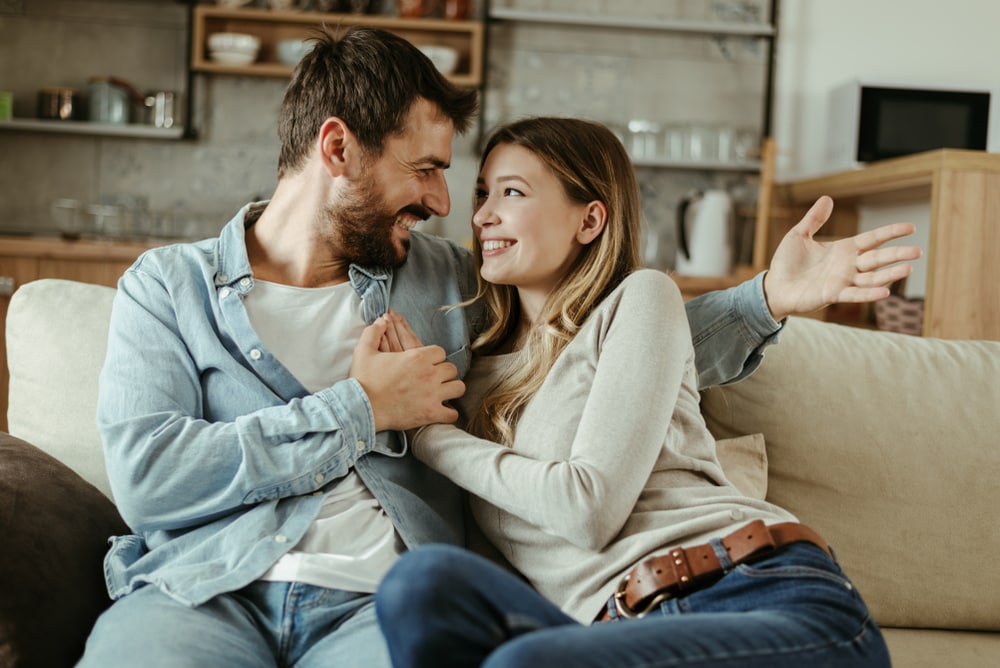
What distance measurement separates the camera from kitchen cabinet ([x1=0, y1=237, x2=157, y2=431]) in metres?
3.55

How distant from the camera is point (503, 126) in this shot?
1.61 metres

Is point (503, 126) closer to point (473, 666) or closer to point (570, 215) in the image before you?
point (570, 215)

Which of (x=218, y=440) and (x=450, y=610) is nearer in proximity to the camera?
(x=450, y=610)

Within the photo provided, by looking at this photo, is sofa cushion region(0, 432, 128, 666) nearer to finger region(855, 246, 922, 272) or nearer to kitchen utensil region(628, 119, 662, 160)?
finger region(855, 246, 922, 272)

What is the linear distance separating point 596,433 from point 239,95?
11.8ft

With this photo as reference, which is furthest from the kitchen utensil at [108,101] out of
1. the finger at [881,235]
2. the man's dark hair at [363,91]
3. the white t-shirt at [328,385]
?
the finger at [881,235]

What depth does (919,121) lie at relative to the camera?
4.07 m

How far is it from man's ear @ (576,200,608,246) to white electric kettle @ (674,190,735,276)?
2.67 m

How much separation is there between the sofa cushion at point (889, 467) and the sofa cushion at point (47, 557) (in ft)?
3.37

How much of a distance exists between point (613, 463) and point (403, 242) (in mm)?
586

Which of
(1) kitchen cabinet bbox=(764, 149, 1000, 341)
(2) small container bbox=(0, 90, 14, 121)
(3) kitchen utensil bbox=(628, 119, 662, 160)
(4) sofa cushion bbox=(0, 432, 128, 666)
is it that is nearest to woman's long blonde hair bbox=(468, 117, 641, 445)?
(4) sofa cushion bbox=(0, 432, 128, 666)

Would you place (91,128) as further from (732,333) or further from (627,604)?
(627,604)

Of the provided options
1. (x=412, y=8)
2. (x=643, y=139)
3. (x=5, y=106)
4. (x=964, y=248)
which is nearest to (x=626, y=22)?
(x=643, y=139)

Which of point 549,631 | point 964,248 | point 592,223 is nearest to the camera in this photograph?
point 549,631
